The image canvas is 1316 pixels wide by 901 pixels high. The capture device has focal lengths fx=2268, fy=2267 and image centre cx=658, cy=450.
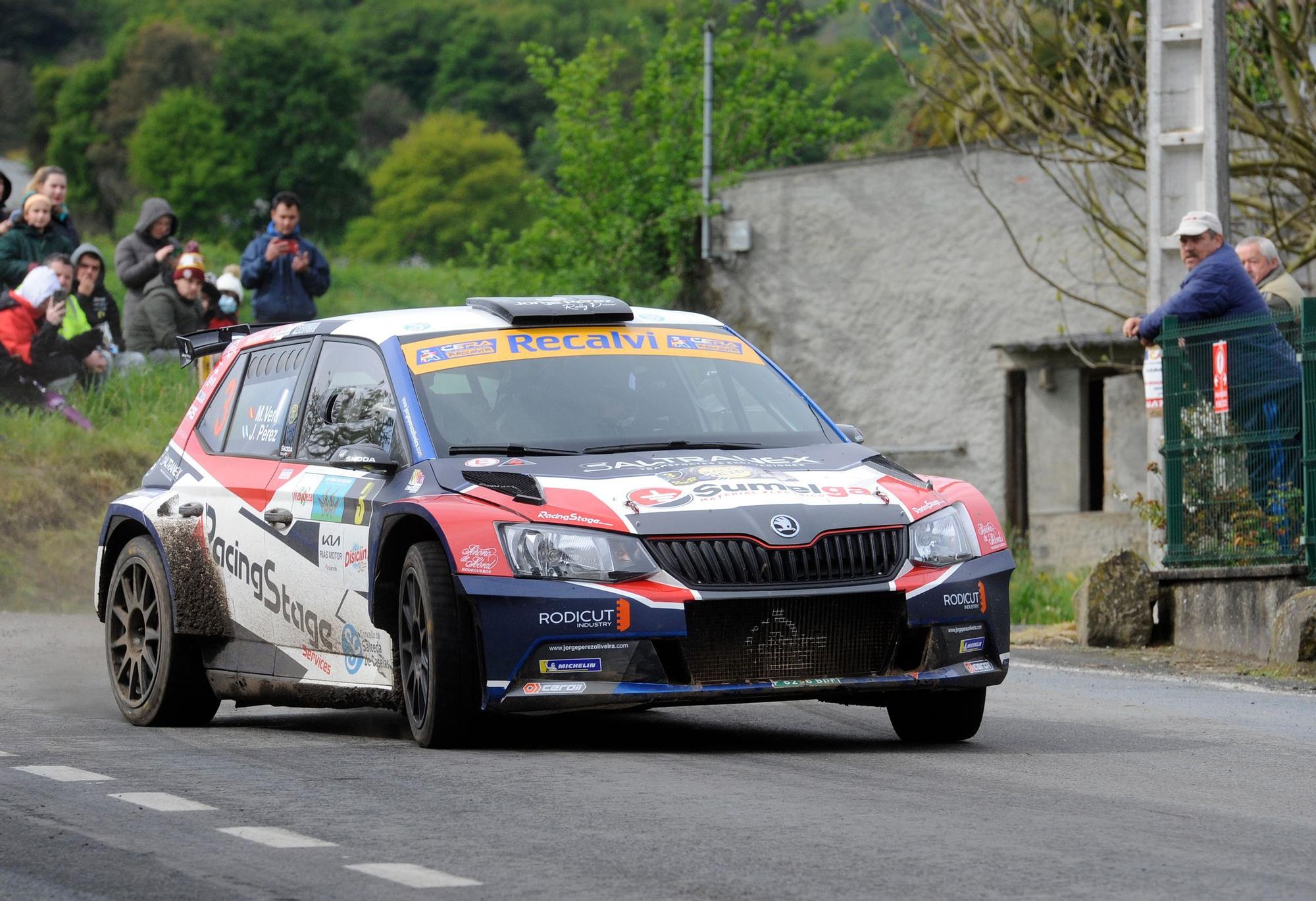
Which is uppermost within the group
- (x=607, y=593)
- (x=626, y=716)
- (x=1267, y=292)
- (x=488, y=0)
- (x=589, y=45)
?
(x=488, y=0)

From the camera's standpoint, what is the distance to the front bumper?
7566 mm

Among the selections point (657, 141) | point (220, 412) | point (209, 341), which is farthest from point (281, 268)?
point (657, 141)

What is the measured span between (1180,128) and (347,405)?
8.02 metres

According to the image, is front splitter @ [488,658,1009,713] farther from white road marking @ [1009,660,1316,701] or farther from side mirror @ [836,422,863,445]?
white road marking @ [1009,660,1316,701]

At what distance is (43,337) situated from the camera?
1989cm

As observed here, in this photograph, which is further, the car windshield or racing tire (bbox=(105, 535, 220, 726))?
racing tire (bbox=(105, 535, 220, 726))

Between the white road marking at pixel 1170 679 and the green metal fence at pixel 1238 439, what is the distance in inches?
53.4

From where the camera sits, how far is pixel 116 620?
10.2 metres

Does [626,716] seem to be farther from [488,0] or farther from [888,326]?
[488,0]

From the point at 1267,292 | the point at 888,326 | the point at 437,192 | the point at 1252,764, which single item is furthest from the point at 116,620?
the point at 437,192

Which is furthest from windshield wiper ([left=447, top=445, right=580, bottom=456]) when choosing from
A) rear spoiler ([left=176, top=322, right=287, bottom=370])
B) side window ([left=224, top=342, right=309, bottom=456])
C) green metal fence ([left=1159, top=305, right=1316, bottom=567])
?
green metal fence ([left=1159, top=305, right=1316, bottom=567])

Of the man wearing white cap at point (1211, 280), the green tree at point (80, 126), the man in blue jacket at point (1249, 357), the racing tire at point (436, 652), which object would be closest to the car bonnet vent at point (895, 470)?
the racing tire at point (436, 652)

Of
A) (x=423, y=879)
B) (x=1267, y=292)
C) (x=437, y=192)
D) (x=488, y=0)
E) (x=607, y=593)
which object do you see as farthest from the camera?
(x=488, y=0)

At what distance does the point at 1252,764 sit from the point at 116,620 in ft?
16.6
